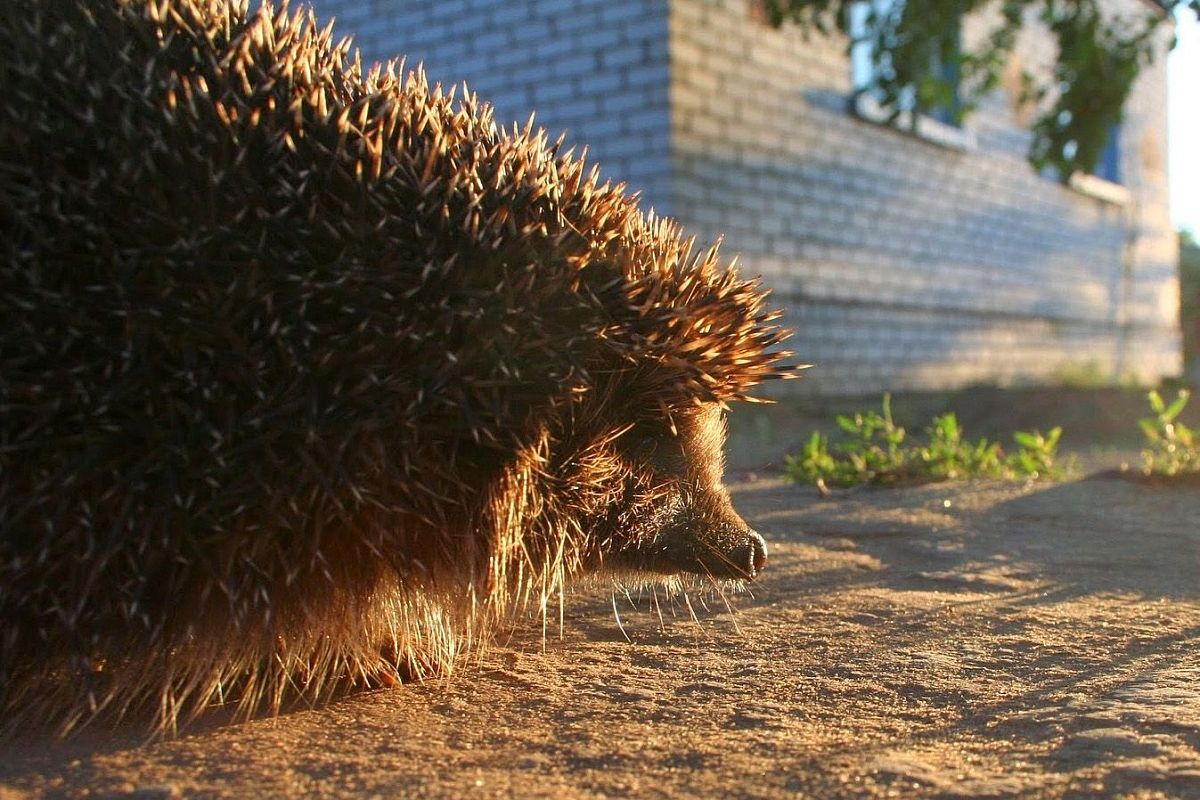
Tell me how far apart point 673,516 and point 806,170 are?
→ 985 cm

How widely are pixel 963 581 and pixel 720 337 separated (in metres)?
1.48

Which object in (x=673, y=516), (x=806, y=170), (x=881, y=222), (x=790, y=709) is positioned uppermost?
(x=806, y=170)

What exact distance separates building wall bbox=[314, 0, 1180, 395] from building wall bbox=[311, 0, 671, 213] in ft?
0.06

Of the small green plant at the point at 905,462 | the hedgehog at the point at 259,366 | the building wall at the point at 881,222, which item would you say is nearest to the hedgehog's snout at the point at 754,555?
the hedgehog at the point at 259,366

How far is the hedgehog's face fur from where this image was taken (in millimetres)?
3137

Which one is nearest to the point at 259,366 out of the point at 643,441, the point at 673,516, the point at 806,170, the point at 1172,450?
the point at 643,441

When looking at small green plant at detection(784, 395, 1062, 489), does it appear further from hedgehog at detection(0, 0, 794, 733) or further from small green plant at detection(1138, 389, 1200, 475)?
hedgehog at detection(0, 0, 794, 733)

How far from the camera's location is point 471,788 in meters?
2.11

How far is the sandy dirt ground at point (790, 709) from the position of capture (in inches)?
85.4

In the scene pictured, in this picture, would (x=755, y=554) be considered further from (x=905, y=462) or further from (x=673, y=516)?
(x=905, y=462)

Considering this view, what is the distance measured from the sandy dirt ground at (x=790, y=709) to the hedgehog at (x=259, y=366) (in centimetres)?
24

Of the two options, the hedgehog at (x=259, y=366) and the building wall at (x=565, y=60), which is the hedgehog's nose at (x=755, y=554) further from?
the building wall at (x=565, y=60)

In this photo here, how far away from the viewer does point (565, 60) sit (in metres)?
11.0

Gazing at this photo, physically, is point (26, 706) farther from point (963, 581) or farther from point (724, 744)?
point (963, 581)
